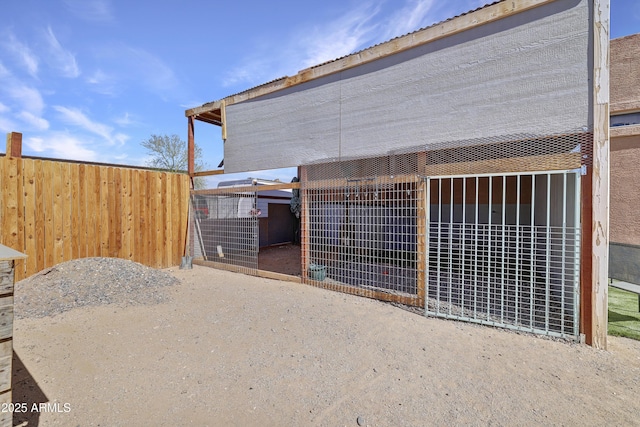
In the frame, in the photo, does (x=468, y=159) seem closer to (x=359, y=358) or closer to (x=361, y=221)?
(x=361, y=221)

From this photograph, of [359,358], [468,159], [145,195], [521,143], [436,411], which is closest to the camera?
[436,411]

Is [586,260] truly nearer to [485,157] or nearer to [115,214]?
[485,157]

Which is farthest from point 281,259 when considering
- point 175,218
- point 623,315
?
point 623,315

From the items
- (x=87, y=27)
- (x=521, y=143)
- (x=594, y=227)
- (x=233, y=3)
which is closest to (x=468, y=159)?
(x=521, y=143)

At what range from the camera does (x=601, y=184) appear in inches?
129

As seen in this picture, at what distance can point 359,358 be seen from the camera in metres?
3.03

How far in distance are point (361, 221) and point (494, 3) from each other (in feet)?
12.4

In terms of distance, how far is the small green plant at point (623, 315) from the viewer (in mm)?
3749

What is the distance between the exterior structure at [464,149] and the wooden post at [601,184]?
0.04ft

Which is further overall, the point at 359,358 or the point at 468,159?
the point at 468,159

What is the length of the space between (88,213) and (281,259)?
4.91 metres

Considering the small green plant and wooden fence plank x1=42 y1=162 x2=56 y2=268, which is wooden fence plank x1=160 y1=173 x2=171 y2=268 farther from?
the small green plant

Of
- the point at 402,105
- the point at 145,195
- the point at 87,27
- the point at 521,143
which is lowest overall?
the point at 145,195

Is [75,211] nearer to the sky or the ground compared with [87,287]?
nearer to the sky
